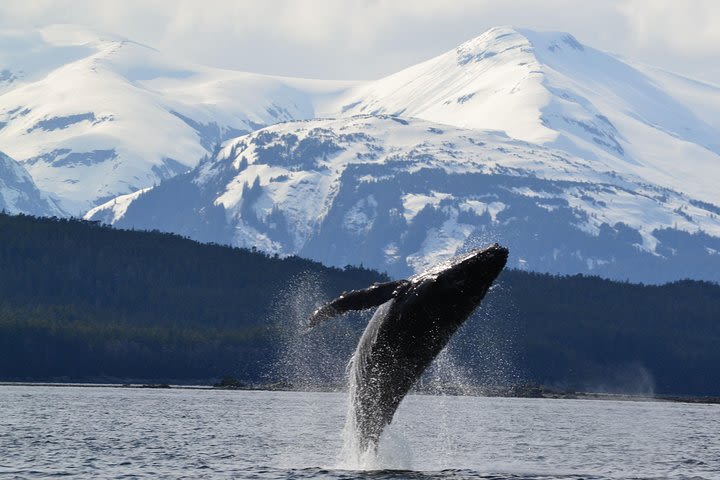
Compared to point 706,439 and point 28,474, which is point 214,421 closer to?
point 706,439

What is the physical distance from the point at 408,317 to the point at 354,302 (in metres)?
3.47

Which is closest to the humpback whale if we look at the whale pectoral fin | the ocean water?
the whale pectoral fin

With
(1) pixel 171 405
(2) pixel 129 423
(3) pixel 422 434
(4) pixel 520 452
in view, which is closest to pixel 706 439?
(3) pixel 422 434

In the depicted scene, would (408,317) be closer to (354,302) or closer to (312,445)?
(354,302)

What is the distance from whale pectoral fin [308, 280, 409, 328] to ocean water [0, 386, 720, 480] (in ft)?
43.2

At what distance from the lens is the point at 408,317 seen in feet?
167

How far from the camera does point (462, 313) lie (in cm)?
5062

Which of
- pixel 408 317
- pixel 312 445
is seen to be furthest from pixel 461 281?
pixel 312 445

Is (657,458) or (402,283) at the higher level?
(402,283)

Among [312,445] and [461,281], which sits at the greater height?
[461,281]

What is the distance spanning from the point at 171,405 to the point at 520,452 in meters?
69.8

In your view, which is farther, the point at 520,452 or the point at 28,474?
the point at 520,452

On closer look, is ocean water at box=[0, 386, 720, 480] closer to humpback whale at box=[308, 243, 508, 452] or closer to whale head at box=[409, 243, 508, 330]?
humpback whale at box=[308, 243, 508, 452]

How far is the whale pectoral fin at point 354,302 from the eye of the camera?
4791 centimetres
